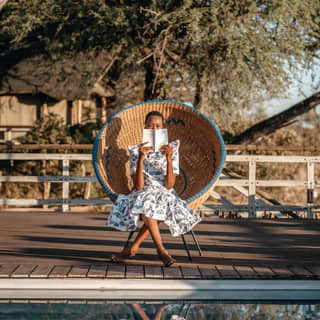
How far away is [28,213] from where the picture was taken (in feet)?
22.8

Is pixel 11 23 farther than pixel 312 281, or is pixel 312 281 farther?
pixel 11 23

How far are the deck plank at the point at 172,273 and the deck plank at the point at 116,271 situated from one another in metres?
0.27

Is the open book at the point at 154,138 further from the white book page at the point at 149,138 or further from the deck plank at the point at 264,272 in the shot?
the deck plank at the point at 264,272

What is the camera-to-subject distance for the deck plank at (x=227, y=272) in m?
3.32

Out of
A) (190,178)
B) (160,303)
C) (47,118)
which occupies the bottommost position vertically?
(160,303)

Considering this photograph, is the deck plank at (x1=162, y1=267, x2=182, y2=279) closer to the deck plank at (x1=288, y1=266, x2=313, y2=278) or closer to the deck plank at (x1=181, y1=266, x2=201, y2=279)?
the deck plank at (x1=181, y1=266, x2=201, y2=279)

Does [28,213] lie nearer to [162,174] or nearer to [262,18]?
[162,174]

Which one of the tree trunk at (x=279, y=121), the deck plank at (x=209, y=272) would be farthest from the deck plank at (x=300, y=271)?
the tree trunk at (x=279, y=121)

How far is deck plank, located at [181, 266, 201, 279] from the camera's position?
3.32 meters

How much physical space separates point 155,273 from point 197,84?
616cm

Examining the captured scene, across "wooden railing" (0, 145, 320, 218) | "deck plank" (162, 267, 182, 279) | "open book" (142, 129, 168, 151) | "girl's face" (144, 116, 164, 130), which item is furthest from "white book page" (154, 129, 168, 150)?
"wooden railing" (0, 145, 320, 218)

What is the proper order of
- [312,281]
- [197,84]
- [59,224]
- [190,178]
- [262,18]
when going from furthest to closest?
1. [197,84]
2. [262,18]
3. [59,224]
4. [190,178]
5. [312,281]

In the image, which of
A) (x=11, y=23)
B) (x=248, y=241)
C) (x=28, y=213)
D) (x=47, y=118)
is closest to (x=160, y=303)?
(x=248, y=241)

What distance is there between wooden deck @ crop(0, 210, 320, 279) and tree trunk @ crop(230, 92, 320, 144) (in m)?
5.02
